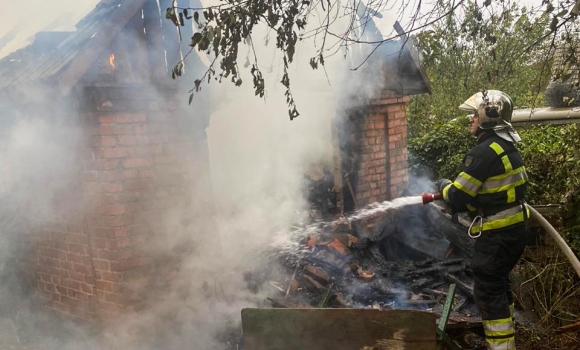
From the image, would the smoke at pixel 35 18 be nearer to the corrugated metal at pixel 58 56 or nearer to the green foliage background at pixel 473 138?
the corrugated metal at pixel 58 56

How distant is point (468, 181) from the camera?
3.84 meters

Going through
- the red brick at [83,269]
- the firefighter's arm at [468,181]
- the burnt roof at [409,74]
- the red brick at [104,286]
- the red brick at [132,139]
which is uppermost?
the burnt roof at [409,74]

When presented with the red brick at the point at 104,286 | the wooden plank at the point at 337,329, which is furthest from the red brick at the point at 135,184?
the wooden plank at the point at 337,329

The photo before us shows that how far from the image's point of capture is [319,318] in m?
3.15

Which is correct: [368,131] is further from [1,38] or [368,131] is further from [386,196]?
[1,38]

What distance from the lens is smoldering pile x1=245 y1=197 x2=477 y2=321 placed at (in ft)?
15.9

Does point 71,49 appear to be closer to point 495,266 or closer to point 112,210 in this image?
point 112,210

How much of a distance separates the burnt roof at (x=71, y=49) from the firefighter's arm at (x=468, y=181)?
3.48 m

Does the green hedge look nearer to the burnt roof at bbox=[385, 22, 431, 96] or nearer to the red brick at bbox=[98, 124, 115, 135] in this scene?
the burnt roof at bbox=[385, 22, 431, 96]

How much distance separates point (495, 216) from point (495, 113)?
939mm

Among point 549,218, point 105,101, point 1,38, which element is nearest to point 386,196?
point 549,218

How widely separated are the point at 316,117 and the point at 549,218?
3.38 meters

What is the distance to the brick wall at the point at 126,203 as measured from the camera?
4.30 m

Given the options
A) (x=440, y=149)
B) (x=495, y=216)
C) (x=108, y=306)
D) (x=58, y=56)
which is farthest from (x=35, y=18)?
(x=440, y=149)
